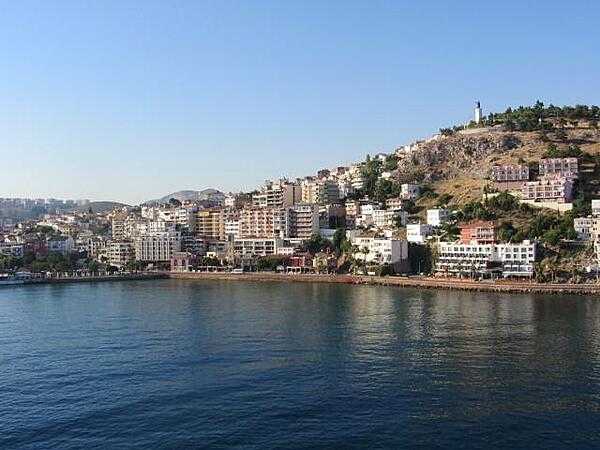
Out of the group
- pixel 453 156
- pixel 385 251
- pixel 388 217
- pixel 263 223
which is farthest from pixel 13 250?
pixel 453 156

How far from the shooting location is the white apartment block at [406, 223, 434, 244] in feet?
181

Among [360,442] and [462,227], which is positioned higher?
[462,227]

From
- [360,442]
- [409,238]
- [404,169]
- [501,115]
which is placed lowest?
[360,442]

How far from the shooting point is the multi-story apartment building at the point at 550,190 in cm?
5434

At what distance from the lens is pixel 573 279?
1705 inches

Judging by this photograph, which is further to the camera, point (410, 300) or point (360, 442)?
point (410, 300)

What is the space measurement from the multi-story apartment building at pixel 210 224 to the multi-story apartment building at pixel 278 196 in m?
5.53

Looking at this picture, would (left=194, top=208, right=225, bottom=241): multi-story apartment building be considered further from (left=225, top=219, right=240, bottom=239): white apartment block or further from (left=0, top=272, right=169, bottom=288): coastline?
(left=0, top=272, right=169, bottom=288): coastline

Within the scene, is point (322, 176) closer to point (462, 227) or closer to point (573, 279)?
point (462, 227)

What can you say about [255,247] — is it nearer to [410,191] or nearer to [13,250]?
[410,191]

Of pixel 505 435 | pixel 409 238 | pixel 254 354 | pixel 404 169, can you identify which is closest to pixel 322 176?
pixel 404 169

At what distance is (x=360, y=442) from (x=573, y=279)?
32.6m

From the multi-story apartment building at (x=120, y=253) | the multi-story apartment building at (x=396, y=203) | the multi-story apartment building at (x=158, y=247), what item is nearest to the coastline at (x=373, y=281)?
the multi-story apartment building at (x=158, y=247)

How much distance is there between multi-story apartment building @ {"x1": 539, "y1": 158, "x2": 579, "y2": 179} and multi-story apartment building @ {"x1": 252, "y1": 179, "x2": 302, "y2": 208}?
2970cm
